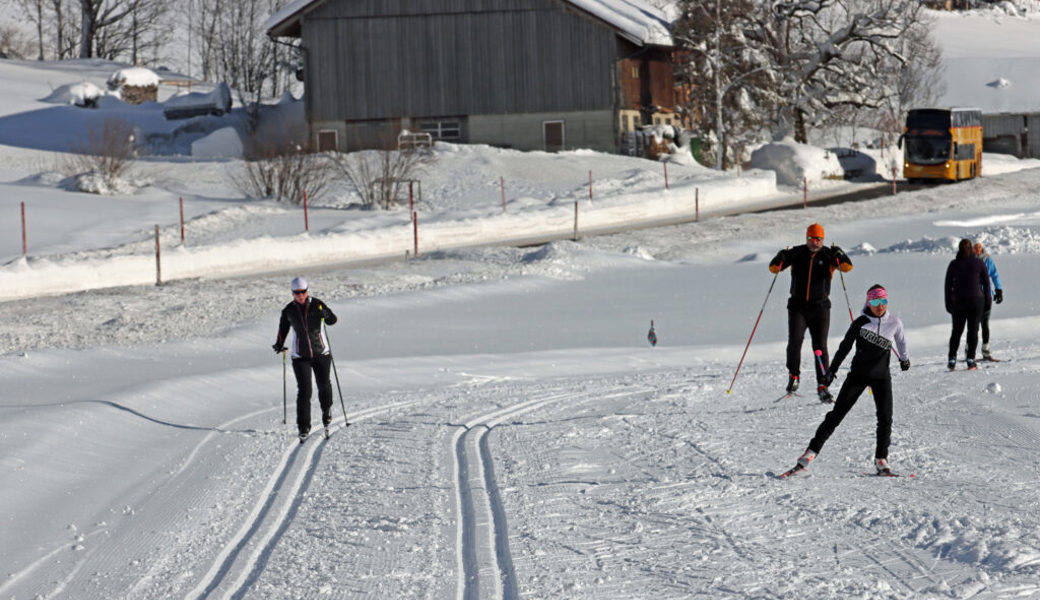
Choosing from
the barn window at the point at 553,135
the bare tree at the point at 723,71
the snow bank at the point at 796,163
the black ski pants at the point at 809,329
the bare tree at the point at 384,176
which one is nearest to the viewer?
the black ski pants at the point at 809,329

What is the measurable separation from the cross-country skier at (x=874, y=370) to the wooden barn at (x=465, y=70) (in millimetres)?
41032

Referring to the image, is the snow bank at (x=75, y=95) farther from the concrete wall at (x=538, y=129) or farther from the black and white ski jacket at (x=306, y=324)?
the black and white ski jacket at (x=306, y=324)

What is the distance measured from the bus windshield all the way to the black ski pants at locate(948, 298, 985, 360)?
3537cm

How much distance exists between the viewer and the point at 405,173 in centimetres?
3878

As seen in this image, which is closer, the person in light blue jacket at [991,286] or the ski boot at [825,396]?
the ski boot at [825,396]

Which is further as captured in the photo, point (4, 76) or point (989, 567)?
point (4, 76)

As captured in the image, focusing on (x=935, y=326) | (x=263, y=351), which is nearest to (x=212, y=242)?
(x=263, y=351)

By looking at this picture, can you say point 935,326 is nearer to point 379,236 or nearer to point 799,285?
point 799,285

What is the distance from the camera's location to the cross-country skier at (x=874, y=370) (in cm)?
963

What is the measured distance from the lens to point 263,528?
8.65 m

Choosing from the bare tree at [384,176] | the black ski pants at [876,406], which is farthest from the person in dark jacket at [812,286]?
the bare tree at [384,176]

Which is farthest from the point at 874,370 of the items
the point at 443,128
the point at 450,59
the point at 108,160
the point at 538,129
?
the point at 443,128

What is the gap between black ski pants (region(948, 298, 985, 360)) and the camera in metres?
15.4

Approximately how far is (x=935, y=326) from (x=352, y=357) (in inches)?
372
